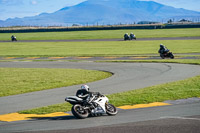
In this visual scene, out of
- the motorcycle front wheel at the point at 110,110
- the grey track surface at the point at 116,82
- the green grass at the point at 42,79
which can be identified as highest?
the motorcycle front wheel at the point at 110,110

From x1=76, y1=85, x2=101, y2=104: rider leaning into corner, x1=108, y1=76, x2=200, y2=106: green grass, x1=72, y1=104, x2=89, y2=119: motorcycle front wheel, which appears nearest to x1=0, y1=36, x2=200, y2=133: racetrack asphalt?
x1=72, y1=104, x2=89, y2=119: motorcycle front wheel

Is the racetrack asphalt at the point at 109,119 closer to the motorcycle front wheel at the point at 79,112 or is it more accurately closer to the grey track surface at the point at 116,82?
the grey track surface at the point at 116,82

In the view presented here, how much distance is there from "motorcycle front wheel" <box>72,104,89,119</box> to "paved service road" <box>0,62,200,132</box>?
0.70 ft

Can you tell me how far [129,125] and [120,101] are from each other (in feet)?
17.4

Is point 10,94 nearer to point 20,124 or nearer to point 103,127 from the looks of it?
point 20,124

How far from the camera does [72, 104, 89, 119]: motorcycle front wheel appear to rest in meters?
14.6

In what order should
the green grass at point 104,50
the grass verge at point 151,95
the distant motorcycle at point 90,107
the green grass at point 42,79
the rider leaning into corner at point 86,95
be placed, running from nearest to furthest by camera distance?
1. the distant motorcycle at point 90,107
2. the rider leaning into corner at point 86,95
3. the grass verge at point 151,95
4. the green grass at point 42,79
5. the green grass at point 104,50

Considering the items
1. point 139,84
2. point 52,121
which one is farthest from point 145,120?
point 139,84

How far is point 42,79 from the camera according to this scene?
1138 inches

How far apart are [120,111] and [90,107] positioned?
1971mm

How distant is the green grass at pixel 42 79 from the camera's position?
80.6 feet

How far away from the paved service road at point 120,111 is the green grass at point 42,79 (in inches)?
64.1

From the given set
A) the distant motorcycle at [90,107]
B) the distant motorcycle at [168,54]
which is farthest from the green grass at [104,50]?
the distant motorcycle at [90,107]

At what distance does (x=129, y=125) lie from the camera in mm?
13578
